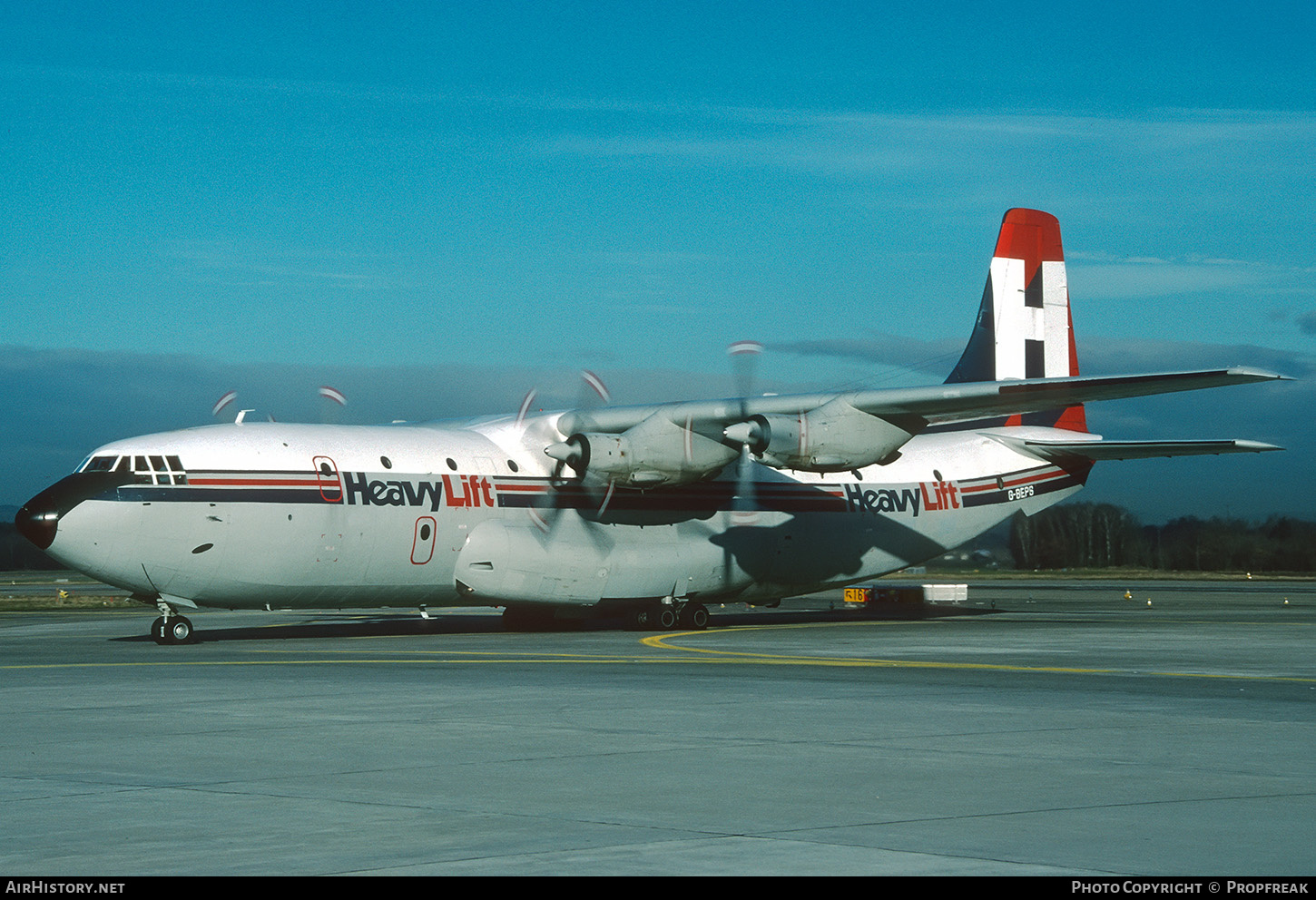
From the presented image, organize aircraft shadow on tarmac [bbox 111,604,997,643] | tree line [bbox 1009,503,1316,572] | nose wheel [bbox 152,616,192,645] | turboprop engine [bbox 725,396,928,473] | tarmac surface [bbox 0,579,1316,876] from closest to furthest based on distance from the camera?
tarmac surface [bbox 0,579,1316,876] → nose wheel [bbox 152,616,192,645] → turboprop engine [bbox 725,396,928,473] → aircraft shadow on tarmac [bbox 111,604,997,643] → tree line [bbox 1009,503,1316,572]

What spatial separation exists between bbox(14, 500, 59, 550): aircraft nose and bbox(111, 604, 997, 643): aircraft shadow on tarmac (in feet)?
10.7

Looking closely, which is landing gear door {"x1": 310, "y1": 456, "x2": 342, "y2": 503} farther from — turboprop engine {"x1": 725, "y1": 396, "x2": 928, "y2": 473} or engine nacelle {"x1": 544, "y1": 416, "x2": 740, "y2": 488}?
turboprop engine {"x1": 725, "y1": 396, "x2": 928, "y2": 473}

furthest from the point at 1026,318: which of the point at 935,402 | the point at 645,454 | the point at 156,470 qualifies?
the point at 156,470

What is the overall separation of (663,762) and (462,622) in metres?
25.6

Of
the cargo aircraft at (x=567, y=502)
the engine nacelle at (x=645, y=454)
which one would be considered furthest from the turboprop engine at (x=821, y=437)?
the engine nacelle at (x=645, y=454)

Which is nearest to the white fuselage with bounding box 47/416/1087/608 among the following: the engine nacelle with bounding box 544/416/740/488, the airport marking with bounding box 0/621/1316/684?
the engine nacelle with bounding box 544/416/740/488

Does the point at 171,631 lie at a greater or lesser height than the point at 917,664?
greater

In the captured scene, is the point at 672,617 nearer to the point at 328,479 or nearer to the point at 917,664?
the point at 328,479

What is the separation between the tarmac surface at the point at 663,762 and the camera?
759 centimetres

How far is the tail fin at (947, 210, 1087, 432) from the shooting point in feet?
125

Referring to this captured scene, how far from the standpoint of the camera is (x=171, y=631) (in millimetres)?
26109
